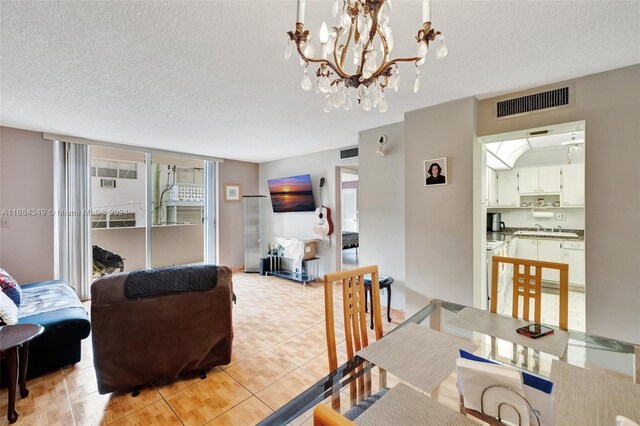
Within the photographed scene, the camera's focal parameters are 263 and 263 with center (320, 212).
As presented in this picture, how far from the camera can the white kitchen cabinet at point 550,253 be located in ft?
13.9

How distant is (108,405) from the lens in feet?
5.94

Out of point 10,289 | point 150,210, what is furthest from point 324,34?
point 150,210

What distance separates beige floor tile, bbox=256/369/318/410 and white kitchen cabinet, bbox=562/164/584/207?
497 centimetres

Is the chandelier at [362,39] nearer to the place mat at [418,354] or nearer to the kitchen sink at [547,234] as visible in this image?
the place mat at [418,354]

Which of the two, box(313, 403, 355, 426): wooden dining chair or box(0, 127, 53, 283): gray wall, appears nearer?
box(313, 403, 355, 426): wooden dining chair

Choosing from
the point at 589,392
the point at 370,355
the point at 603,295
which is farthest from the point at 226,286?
the point at 603,295

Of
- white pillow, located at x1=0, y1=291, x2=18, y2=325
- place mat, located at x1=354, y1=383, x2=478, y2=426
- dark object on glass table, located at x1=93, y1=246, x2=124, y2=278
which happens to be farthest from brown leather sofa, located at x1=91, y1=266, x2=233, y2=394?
dark object on glass table, located at x1=93, y1=246, x2=124, y2=278

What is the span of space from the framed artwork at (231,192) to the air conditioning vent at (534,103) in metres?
4.74

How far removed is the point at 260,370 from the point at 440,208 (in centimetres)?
226

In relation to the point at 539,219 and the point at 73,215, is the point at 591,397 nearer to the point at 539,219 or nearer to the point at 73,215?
the point at 539,219

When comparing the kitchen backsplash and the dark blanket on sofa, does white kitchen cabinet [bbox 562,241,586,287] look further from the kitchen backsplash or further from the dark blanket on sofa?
the dark blanket on sofa

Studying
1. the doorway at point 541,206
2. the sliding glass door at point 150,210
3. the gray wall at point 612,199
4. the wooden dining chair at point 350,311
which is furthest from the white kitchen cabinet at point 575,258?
the sliding glass door at point 150,210

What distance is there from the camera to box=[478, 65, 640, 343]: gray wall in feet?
6.34

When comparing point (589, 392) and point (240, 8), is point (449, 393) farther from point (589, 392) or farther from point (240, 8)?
point (240, 8)
